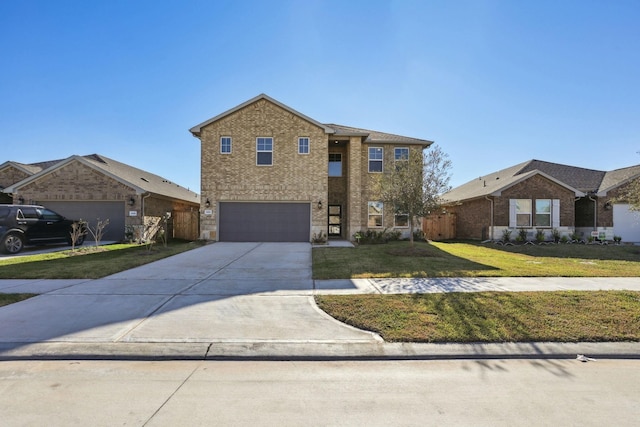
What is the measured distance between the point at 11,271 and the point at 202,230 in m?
8.53

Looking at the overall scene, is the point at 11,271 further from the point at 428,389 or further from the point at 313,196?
the point at 313,196

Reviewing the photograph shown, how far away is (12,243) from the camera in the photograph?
11953 millimetres

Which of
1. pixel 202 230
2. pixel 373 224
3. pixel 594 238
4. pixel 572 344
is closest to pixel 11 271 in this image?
pixel 202 230

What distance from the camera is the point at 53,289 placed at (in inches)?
261

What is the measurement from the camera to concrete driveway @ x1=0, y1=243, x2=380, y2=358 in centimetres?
431

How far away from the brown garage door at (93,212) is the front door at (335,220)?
1186 cm

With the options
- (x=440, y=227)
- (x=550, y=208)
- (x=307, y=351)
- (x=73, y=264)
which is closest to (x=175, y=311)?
(x=307, y=351)

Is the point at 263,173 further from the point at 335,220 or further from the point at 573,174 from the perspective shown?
the point at 573,174

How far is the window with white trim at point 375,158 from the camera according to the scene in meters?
18.1

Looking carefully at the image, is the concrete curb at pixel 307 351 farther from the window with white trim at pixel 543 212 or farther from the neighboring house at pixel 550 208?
the window with white trim at pixel 543 212

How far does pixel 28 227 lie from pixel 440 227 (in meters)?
21.5

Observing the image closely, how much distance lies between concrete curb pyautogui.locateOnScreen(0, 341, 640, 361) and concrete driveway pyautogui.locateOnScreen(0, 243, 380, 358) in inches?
4.7

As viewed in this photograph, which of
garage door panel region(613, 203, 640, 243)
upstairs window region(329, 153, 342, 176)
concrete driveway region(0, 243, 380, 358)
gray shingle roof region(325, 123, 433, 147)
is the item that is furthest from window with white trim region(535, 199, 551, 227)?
concrete driveway region(0, 243, 380, 358)

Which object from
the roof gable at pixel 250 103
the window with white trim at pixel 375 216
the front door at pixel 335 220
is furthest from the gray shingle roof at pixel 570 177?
the roof gable at pixel 250 103
